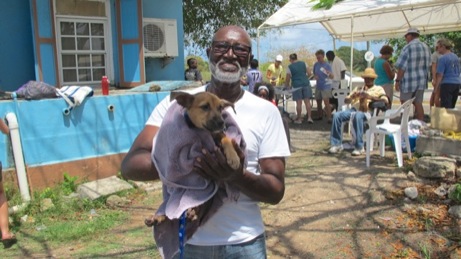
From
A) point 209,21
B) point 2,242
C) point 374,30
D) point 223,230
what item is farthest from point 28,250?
point 209,21

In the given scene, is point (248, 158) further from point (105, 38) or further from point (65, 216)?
point (105, 38)

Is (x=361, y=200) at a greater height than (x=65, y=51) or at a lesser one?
lesser

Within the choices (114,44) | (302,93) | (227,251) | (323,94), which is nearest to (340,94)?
(323,94)

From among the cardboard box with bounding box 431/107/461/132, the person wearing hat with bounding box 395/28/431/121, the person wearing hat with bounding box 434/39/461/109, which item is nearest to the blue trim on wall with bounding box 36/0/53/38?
the person wearing hat with bounding box 395/28/431/121

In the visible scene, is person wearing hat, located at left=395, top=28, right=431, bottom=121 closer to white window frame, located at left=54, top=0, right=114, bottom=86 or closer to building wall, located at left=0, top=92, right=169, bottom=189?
building wall, located at left=0, top=92, right=169, bottom=189

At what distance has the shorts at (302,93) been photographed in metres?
10.7

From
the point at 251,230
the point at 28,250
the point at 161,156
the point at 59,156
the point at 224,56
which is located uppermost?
the point at 224,56

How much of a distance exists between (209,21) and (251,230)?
1681 cm

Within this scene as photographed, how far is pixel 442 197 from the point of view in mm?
5168

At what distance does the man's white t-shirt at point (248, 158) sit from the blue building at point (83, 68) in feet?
14.4

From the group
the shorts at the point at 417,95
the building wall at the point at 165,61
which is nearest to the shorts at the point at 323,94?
the shorts at the point at 417,95

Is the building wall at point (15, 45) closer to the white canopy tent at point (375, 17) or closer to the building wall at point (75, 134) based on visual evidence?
the building wall at point (75, 134)

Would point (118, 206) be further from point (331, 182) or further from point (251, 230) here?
point (251, 230)

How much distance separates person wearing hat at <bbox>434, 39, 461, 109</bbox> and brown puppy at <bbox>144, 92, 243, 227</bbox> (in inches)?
318
